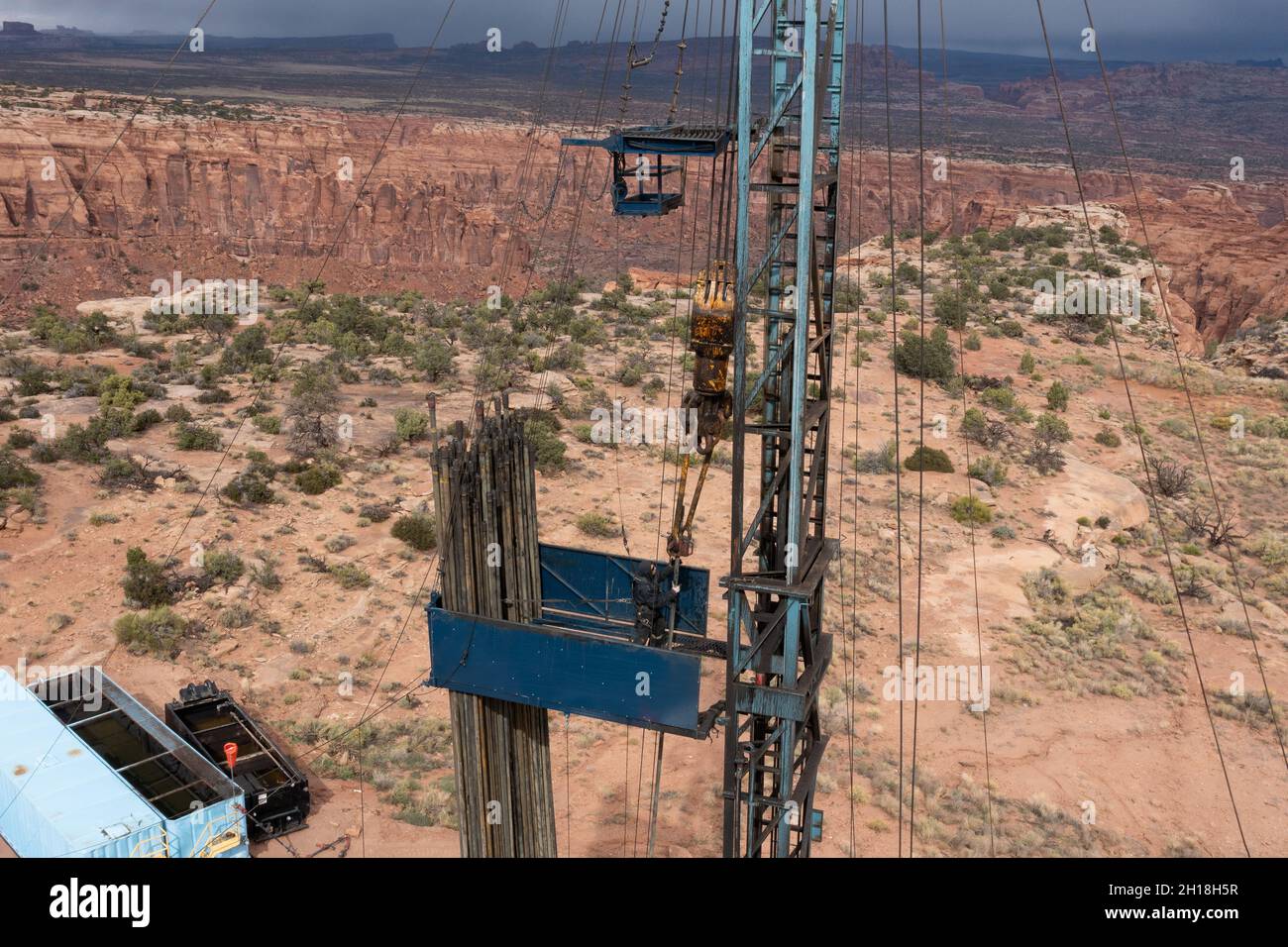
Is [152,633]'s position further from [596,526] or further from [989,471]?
[989,471]

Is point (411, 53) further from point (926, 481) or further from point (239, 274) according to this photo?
point (926, 481)

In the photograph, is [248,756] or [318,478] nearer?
[248,756]

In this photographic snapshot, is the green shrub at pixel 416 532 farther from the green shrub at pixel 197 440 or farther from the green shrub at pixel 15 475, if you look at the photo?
the green shrub at pixel 15 475

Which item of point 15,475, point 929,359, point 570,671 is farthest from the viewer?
point 929,359

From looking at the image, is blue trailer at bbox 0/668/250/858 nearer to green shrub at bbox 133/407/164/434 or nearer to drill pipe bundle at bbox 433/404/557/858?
drill pipe bundle at bbox 433/404/557/858

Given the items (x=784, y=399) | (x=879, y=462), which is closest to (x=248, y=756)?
(x=784, y=399)

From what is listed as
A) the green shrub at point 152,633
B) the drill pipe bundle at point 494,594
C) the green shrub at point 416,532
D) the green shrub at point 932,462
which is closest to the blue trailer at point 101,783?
the green shrub at point 152,633

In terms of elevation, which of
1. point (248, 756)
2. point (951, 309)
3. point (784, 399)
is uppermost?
point (784, 399)
